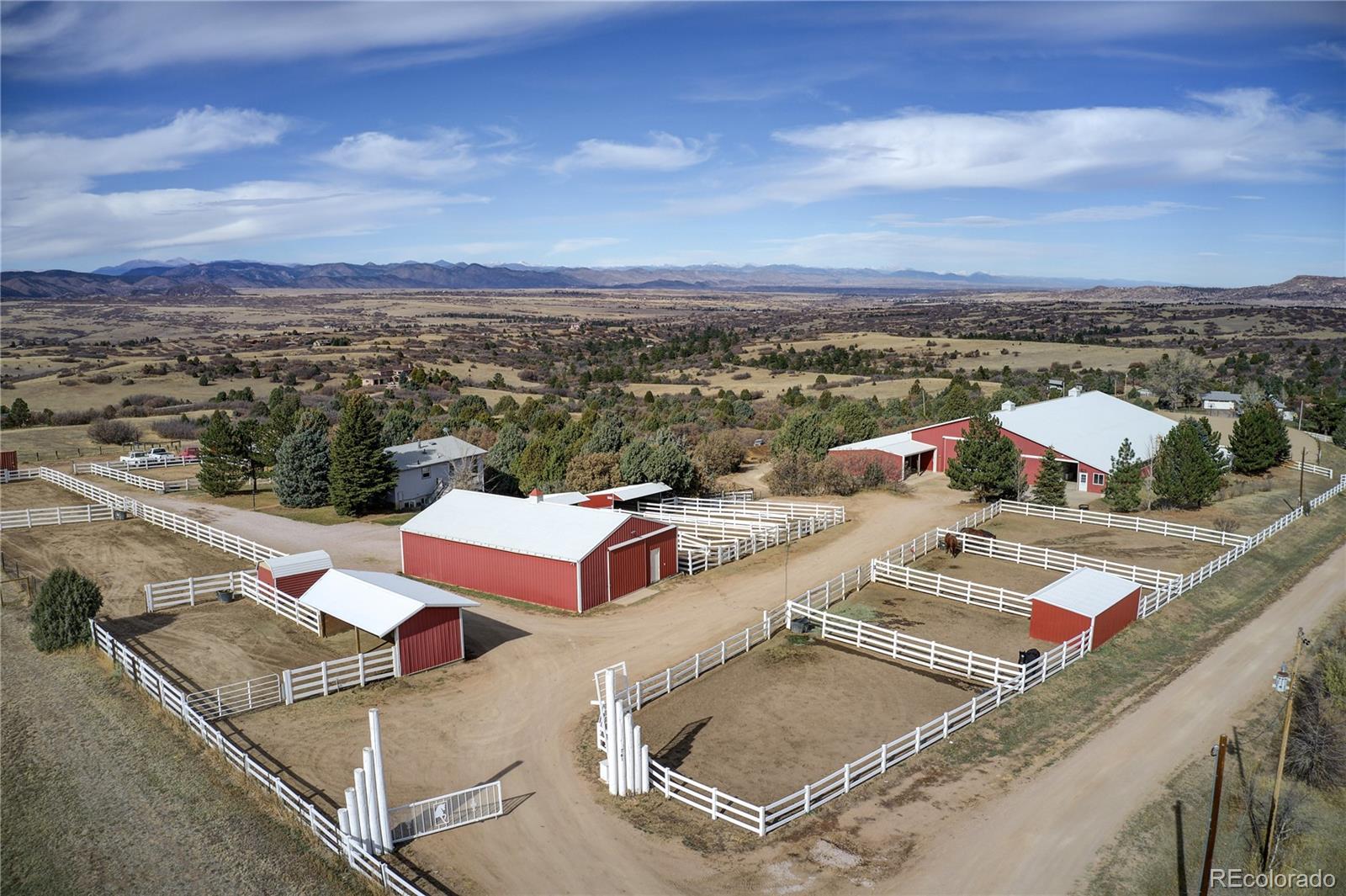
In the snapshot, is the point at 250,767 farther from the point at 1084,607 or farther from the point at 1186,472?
the point at 1186,472

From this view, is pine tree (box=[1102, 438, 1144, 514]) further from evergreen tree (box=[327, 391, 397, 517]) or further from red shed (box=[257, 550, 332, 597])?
evergreen tree (box=[327, 391, 397, 517])

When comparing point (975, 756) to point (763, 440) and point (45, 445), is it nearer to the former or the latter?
point (763, 440)

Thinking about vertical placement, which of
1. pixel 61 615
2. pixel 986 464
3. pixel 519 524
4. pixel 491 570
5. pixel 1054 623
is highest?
pixel 986 464

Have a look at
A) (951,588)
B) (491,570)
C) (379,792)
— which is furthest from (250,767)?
(951,588)

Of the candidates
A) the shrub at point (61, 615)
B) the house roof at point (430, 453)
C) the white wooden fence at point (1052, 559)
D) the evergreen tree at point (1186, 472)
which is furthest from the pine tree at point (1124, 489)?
the shrub at point (61, 615)

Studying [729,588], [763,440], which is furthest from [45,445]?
[729,588]

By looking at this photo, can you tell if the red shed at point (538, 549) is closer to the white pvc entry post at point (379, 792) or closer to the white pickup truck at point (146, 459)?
the white pvc entry post at point (379, 792)
